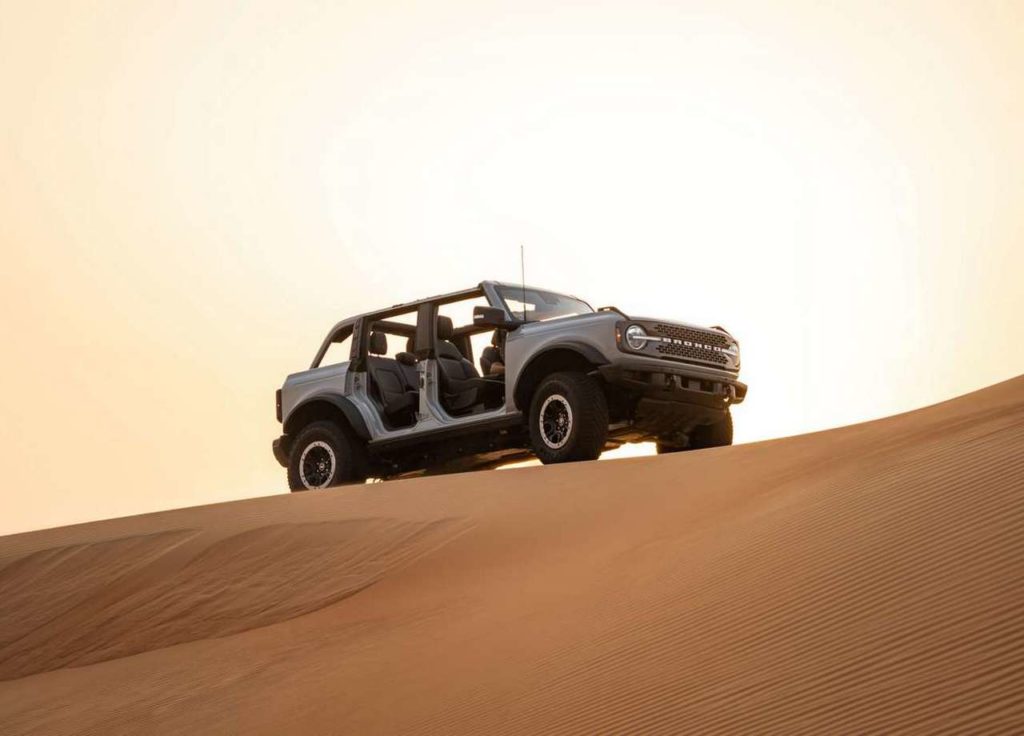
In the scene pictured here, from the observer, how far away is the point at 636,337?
32.6ft

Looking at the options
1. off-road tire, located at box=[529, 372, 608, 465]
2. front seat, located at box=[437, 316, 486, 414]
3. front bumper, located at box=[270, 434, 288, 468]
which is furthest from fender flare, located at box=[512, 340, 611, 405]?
front bumper, located at box=[270, 434, 288, 468]

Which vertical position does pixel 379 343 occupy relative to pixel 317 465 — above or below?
above

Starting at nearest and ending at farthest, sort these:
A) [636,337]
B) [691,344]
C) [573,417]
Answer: [573,417] → [636,337] → [691,344]

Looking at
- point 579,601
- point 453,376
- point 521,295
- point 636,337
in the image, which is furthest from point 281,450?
point 579,601

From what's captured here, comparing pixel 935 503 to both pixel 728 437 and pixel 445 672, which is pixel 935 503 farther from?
pixel 728 437

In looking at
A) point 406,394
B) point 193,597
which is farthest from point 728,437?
point 193,597

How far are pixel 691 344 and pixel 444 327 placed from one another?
8.10ft

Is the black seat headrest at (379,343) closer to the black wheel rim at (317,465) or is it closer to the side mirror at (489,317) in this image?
the black wheel rim at (317,465)

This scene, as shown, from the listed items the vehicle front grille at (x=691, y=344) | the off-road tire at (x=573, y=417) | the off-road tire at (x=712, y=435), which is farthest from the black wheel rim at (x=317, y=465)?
the vehicle front grille at (x=691, y=344)

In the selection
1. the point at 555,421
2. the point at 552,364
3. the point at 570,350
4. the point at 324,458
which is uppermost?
the point at 570,350

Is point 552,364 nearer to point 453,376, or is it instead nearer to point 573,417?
point 573,417

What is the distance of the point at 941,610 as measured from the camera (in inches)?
115

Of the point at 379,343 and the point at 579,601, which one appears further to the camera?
the point at 379,343

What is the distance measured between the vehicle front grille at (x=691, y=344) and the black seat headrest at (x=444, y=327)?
2.19 metres
